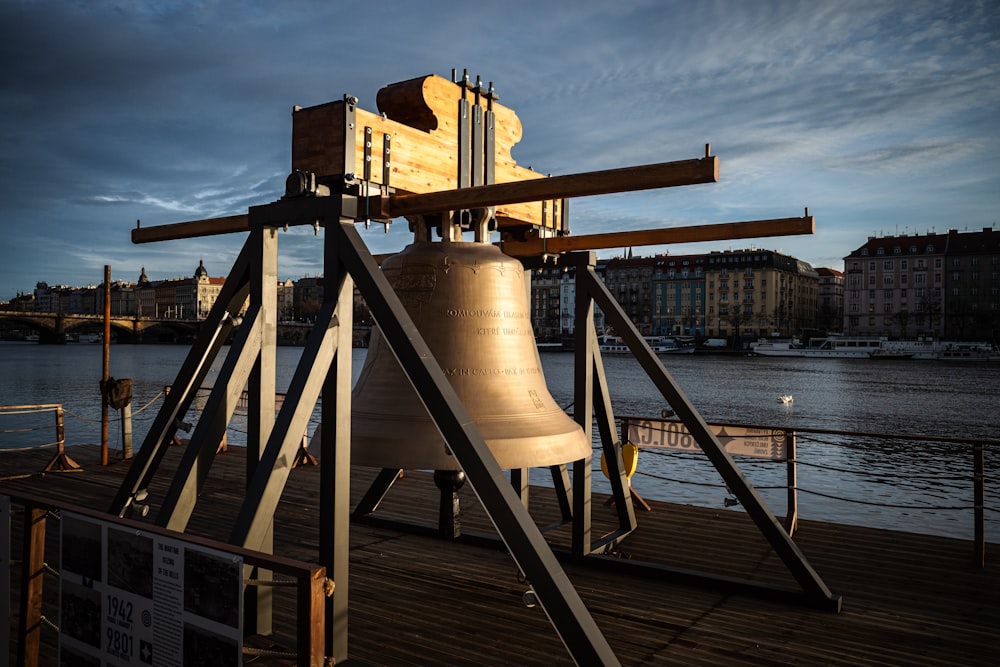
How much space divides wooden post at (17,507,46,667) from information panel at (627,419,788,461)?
20.6 ft

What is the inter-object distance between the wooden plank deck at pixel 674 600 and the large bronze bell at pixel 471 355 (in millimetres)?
1385

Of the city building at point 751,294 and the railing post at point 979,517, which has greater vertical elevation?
the city building at point 751,294

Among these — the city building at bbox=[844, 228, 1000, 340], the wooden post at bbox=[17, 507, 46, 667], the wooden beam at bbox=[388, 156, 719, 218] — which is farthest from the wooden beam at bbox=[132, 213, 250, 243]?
the city building at bbox=[844, 228, 1000, 340]

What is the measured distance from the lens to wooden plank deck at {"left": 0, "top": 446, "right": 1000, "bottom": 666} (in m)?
4.94

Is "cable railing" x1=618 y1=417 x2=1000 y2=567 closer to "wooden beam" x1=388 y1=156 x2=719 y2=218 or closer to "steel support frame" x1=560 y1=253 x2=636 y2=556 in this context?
"steel support frame" x1=560 y1=253 x2=636 y2=556

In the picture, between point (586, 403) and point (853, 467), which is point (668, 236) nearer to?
point (586, 403)

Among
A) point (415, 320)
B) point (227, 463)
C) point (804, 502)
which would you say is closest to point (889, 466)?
point (804, 502)

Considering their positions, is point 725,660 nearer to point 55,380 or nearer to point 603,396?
point 603,396

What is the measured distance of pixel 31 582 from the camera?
4.14m

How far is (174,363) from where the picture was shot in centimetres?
8931

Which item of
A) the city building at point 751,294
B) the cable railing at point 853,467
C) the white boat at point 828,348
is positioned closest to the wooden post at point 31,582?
the cable railing at point 853,467

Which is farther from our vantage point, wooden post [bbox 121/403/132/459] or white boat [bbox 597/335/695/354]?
white boat [bbox 597/335/695/354]

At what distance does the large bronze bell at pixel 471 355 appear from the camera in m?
4.55

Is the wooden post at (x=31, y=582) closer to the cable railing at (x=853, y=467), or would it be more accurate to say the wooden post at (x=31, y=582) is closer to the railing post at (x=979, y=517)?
the cable railing at (x=853, y=467)
